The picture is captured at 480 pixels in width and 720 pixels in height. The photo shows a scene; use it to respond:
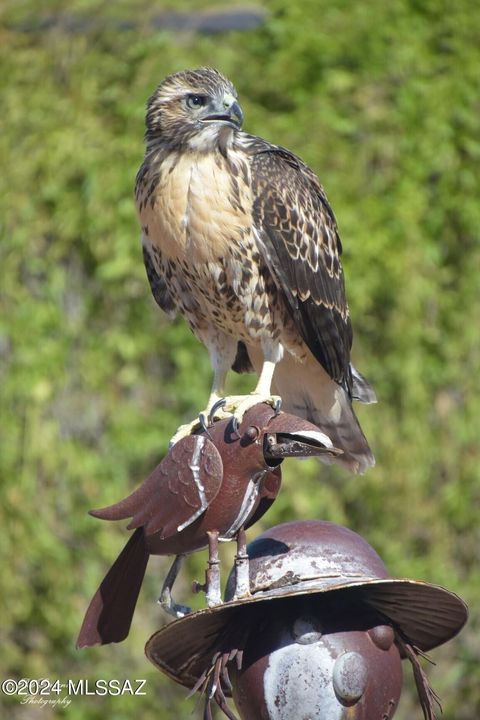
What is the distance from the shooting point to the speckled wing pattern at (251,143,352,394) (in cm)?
404

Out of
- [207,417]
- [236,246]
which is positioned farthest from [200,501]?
[236,246]

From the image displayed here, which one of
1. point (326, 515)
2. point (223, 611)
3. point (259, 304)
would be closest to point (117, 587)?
point (223, 611)

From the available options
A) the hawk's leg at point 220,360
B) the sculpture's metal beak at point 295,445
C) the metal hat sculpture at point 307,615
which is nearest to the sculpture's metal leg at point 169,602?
the metal hat sculpture at point 307,615

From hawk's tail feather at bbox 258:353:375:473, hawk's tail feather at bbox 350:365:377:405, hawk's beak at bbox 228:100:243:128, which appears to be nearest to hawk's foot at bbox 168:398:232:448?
hawk's tail feather at bbox 258:353:375:473

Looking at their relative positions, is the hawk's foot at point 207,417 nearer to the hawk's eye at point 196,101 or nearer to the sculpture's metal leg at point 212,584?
the sculpture's metal leg at point 212,584

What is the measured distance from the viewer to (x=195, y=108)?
159 inches

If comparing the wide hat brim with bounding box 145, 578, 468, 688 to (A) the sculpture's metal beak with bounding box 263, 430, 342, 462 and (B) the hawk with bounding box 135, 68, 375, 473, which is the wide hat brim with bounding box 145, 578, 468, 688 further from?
(B) the hawk with bounding box 135, 68, 375, 473

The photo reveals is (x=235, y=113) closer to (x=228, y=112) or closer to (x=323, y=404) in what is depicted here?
(x=228, y=112)

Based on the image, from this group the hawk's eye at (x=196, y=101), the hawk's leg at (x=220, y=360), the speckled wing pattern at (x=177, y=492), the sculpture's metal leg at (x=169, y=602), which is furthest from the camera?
the hawk's leg at (x=220, y=360)

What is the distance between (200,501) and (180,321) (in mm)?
3008

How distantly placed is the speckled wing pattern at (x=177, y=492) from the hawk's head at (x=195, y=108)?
126 cm

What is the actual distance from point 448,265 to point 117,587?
3.46m

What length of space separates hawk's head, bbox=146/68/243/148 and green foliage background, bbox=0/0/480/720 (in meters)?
1.83

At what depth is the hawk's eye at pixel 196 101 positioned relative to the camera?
403 cm
